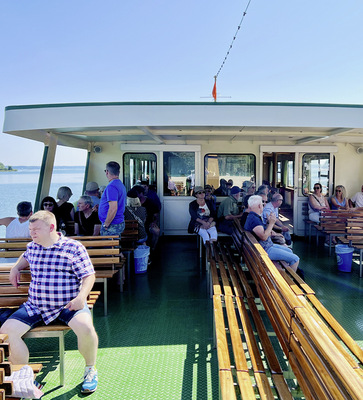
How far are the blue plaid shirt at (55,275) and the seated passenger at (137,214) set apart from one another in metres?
2.66

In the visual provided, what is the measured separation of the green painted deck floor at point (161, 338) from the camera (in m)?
2.57

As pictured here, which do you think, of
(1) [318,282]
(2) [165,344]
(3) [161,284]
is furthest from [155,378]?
(1) [318,282]

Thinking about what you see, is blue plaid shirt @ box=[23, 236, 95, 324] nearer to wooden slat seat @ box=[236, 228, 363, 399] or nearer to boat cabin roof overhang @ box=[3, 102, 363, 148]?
wooden slat seat @ box=[236, 228, 363, 399]

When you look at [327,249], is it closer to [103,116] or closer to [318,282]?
[318,282]

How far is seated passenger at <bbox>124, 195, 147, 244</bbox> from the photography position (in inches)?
209

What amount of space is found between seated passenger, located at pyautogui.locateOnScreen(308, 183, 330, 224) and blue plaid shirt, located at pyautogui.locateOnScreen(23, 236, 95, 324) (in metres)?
5.56

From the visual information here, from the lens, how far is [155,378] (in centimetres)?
267

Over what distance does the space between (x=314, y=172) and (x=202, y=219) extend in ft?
10.6

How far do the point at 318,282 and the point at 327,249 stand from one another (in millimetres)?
2105

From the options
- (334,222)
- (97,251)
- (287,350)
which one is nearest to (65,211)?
(97,251)

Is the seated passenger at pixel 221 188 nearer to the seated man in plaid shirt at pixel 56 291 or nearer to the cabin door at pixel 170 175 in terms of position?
the cabin door at pixel 170 175

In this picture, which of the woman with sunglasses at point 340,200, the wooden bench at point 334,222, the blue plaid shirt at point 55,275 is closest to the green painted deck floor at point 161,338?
the blue plaid shirt at point 55,275

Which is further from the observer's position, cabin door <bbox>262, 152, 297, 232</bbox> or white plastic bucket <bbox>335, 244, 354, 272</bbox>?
cabin door <bbox>262, 152, 297, 232</bbox>

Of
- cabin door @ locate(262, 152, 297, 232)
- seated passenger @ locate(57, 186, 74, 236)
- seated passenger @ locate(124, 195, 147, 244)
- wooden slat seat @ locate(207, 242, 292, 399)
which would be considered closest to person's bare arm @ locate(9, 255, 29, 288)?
wooden slat seat @ locate(207, 242, 292, 399)
